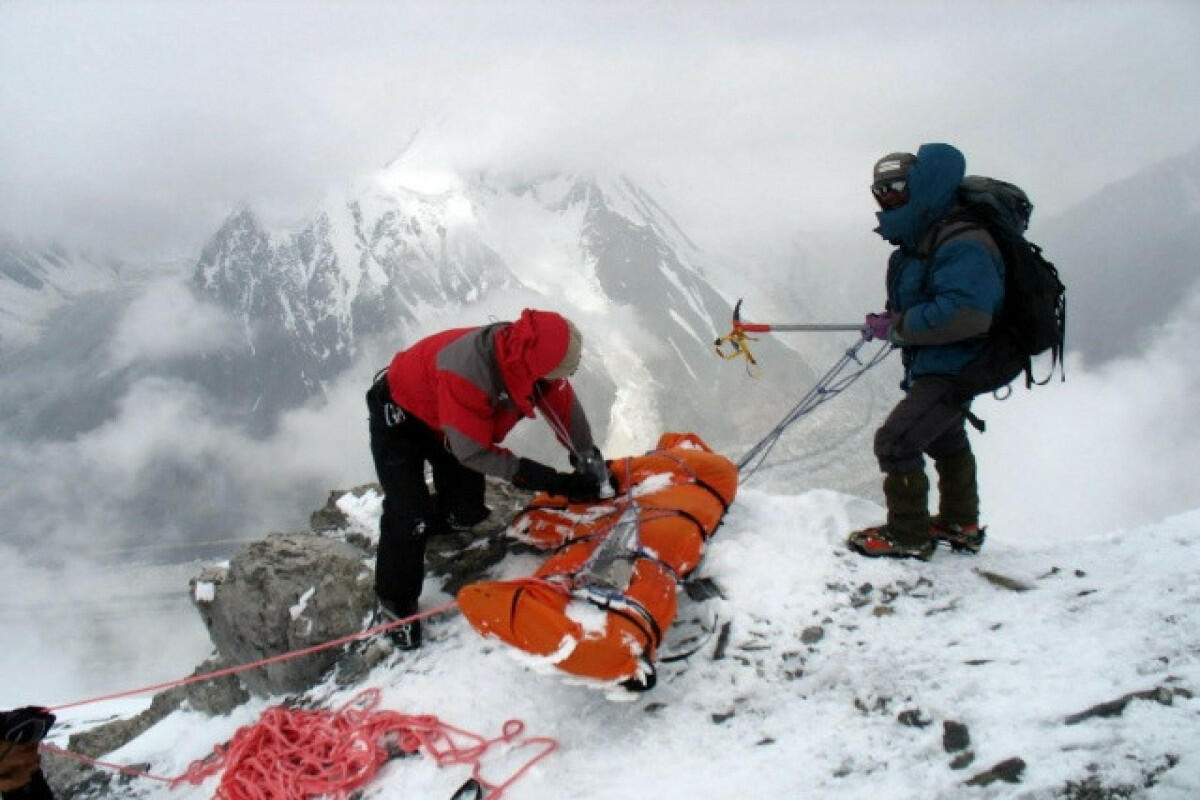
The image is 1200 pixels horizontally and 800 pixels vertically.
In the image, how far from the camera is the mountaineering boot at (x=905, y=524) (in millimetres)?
4426

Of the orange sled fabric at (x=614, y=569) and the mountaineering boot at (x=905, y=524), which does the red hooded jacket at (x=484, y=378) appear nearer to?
the orange sled fabric at (x=614, y=569)

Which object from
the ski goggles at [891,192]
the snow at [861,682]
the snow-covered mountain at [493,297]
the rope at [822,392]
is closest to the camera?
the snow at [861,682]

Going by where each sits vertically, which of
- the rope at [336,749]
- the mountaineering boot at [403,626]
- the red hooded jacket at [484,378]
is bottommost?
the rope at [336,749]

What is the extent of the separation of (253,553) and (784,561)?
4.60 meters

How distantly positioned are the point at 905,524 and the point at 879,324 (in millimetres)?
1349

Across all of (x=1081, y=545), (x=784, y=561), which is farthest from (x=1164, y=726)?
(x=1081, y=545)

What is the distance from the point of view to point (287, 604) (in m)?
5.66

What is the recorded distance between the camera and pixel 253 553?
20.0ft

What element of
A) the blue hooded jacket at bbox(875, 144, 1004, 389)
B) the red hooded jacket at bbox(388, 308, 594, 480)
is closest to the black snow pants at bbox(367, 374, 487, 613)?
the red hooded jacket at bbox(388, 308, 594, 480)

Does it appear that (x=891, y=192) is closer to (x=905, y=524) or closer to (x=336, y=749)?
(x=905, y=524)

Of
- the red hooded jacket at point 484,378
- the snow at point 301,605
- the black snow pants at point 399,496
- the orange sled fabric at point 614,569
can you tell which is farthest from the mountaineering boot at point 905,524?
the snow at point 301,605

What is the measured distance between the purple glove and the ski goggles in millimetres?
699

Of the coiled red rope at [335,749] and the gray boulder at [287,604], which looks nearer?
the coiled red rope at [335,749]

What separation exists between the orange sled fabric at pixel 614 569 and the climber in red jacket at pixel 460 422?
1.34 feet
